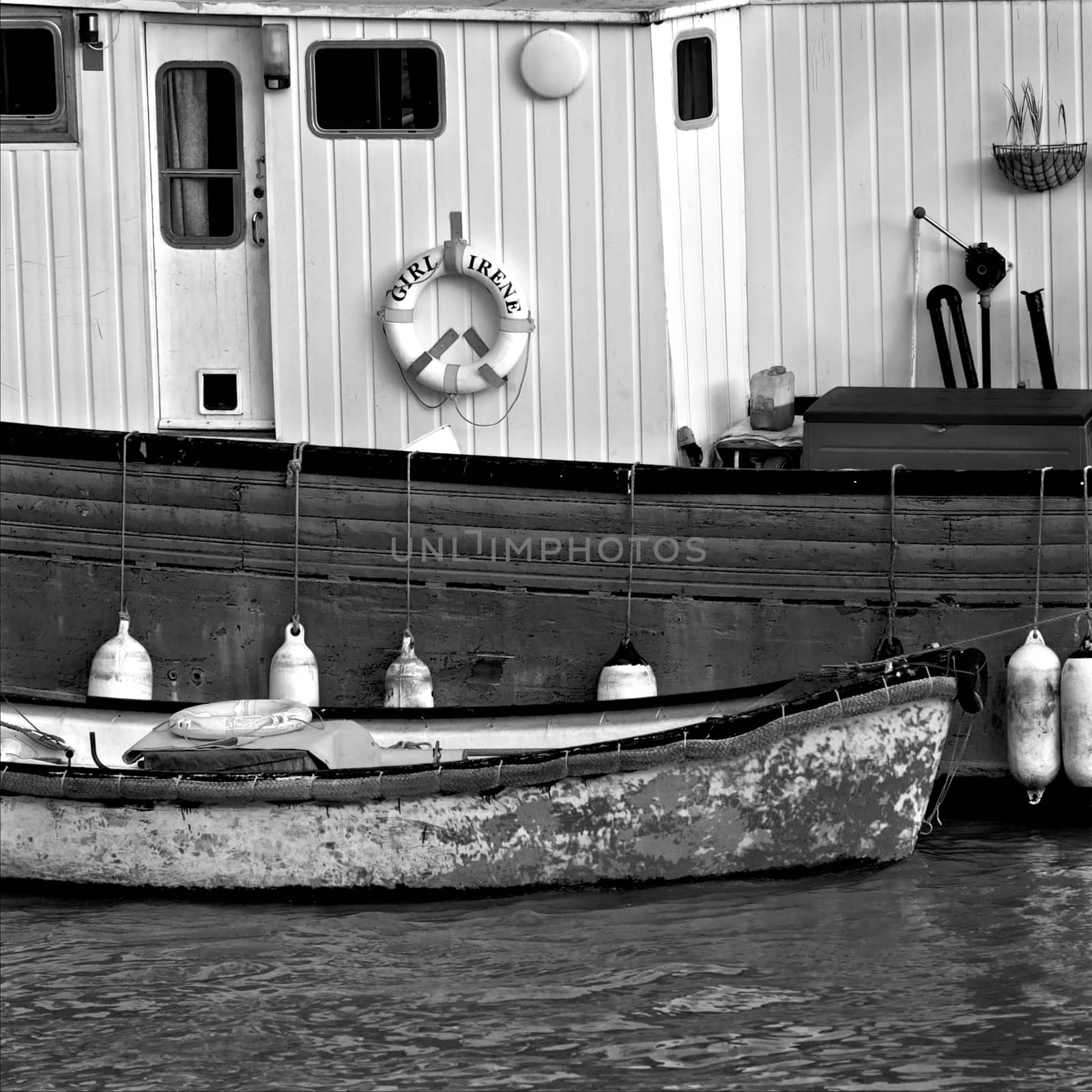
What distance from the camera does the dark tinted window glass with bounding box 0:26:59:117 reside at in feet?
28.6

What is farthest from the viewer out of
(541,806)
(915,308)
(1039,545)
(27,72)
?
(915,308)

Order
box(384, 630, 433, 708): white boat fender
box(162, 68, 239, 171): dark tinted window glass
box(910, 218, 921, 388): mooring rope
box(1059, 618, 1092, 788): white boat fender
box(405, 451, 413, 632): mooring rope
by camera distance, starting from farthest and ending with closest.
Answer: box(910, 218, 921, 388): mooring rope, box(162, 68, 239, 171): dark tinted window glass, box(384, 630, 433, 708): white boat fender, box(405, 451, 413, 632): mooring rope, box(1059, 618, 1092, 788): white boat fender

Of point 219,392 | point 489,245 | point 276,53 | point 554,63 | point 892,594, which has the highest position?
point 276,53

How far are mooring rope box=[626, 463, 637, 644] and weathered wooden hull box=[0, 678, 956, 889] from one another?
1.16 m

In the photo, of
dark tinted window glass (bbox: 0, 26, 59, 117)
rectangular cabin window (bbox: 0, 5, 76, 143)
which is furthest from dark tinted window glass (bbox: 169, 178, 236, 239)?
dark tinted window glass (bbox: 0, 26, 59, 117)

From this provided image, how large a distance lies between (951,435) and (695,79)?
1950 millimetres

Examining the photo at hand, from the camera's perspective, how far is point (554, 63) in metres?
8.41

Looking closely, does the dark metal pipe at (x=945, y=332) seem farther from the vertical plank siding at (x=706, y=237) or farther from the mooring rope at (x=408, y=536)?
the mooring rope at (x=408, y=536)

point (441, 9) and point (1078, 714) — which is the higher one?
point (441, 9)

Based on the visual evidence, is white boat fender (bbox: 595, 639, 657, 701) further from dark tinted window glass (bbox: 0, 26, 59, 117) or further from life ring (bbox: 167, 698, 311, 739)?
dark tinted window glass (bbox: 0, 26, 59, 117)

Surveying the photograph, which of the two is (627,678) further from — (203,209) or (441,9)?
(441,9)

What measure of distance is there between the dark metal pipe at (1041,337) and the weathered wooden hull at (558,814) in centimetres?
222

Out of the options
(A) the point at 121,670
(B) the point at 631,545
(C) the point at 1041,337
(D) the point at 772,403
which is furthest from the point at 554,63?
(A) the point at 121,670

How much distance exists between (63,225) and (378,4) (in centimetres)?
166
